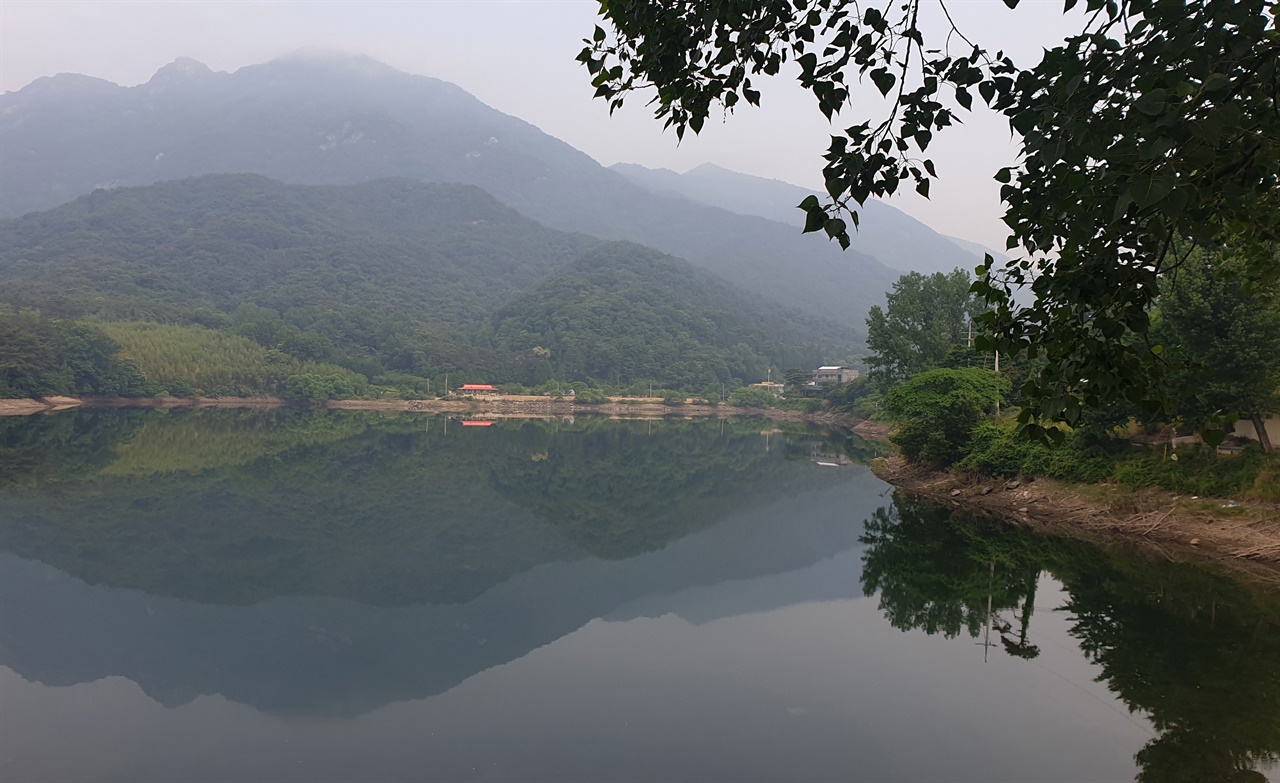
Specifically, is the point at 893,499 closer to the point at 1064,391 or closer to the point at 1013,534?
the point at 1013,534

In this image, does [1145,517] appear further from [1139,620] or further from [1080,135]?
[1080,135]

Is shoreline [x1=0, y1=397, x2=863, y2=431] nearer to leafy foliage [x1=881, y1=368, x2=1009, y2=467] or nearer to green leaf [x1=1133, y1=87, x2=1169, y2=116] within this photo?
leafy foliage [x1=881, y1=368, x2=1009, y2=467]

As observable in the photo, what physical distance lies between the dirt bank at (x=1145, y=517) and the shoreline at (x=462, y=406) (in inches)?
1727

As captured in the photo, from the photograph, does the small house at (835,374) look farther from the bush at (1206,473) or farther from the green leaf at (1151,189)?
the green leaf at (1151,189)

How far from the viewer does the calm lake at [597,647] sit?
852 cm

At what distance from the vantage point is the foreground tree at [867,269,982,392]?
4497 centimetres

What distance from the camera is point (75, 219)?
167m

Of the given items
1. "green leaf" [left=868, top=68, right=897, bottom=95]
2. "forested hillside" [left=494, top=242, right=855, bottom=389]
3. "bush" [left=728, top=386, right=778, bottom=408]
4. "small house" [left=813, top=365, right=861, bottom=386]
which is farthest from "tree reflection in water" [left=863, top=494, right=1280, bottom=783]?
"forested hillside" [left=494, top=242, right=855, bottom=389]

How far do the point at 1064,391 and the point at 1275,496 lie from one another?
61.2 feet

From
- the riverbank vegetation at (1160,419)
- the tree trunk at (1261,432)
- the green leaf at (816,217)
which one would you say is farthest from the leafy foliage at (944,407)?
the green leaf at (816,217)

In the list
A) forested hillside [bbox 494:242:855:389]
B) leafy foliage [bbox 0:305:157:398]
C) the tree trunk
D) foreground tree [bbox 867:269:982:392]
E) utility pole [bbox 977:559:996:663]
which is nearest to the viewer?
utility pole [bbox 977:559:996:663]

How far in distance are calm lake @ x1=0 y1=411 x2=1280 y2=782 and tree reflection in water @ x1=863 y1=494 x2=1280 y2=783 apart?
6 cm

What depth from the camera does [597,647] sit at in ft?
41.4

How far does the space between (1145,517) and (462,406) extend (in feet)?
273
